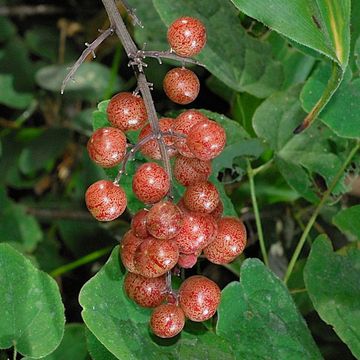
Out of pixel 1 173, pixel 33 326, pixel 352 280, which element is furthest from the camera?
pixel 1 173

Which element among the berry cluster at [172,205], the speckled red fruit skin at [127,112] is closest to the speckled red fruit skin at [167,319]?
the berry cluster at [172,205]

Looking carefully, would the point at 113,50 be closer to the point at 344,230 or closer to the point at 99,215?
the point at 344,230

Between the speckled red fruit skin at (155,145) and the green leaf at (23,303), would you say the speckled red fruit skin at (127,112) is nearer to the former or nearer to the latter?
the speckled red fruit skin at (155,145)

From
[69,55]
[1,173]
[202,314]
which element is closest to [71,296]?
[1,173]

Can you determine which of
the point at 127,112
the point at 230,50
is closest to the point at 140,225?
the point at 127,112

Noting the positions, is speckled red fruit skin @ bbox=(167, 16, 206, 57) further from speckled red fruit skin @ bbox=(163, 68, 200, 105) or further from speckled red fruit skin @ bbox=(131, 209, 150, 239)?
speckled red fruit skin @ bbox=(131, 209, 150, 239)

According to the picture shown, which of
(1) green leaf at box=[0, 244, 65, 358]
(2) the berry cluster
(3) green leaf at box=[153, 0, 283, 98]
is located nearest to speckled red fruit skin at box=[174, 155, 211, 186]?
(2) the berry cluster
